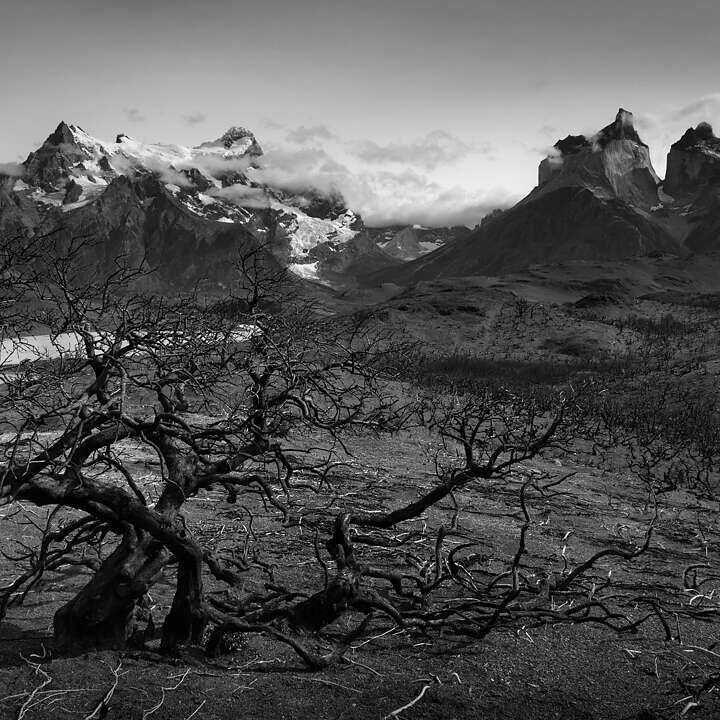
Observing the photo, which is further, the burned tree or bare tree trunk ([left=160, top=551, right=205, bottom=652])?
bare tree trunk ([left=160, top=551, right=205, bottom=652])

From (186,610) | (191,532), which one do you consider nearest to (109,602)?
(186,610)

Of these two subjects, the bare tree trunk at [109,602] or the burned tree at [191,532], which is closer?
the burned tree at [191,532]

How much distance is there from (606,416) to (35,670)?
24573 millimetres

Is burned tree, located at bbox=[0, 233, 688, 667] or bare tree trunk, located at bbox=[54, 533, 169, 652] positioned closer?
burned tree, located at bbox=[0, 233, 688, 667]

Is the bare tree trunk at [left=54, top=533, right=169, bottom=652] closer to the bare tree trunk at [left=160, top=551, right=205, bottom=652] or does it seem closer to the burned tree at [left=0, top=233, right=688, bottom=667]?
the burned tree at [left=0, top=233, right=688, bottom=667]

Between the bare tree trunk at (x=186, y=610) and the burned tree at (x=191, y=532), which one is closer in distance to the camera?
the burned tree at (x=191, y=532)

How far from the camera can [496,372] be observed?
155 ft

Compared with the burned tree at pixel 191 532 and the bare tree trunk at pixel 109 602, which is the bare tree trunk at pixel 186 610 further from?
the bare tree trunk at pixel 109 602

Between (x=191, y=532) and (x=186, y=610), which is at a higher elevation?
(x=191, y=532)

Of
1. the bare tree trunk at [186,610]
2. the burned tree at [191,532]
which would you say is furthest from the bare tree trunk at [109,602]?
the bare tree trunk at [186,610]

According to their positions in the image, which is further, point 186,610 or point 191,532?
point 191,532

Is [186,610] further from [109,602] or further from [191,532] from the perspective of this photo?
[191,532]

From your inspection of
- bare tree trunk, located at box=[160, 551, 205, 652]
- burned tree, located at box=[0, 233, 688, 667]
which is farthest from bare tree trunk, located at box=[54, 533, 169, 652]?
bare tree trunk, located at box=[160, 551, 205, 652]

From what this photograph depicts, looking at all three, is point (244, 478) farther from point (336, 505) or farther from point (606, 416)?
point (606, 416)
